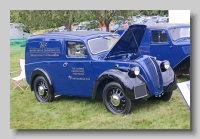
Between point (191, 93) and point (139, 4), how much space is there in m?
1.74

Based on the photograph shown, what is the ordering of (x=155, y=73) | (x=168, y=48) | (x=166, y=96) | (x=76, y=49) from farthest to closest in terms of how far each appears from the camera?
(x=168, y=48)
(x=166, y=96)
(x=76, y=49)
(x=155, y=73)

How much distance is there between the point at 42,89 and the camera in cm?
663

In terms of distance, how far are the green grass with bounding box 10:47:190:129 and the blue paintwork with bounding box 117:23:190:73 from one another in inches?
46.1

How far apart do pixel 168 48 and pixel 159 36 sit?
16.1 inches

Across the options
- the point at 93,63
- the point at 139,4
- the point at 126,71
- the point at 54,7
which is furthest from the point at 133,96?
the point at 54,7

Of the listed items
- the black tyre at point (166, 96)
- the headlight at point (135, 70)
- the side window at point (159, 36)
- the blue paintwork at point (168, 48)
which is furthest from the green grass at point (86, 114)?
the side window at point (159, 36)

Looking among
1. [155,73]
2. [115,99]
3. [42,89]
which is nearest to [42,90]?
[42,89]

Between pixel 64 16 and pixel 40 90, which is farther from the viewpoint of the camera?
pixel 40 90

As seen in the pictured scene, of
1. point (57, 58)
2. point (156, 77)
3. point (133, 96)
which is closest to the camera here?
point (133, 96)

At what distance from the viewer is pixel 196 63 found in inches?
221

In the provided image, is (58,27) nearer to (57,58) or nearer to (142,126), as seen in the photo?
(57,58)

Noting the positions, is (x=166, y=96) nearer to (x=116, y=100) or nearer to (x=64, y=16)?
(x=116, y=100)

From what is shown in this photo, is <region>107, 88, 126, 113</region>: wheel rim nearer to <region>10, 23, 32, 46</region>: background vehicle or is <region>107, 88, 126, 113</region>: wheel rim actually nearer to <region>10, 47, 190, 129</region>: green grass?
<region>10, 47, 190, 129</region>: green grass

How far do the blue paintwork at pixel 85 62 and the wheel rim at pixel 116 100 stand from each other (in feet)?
1.06
